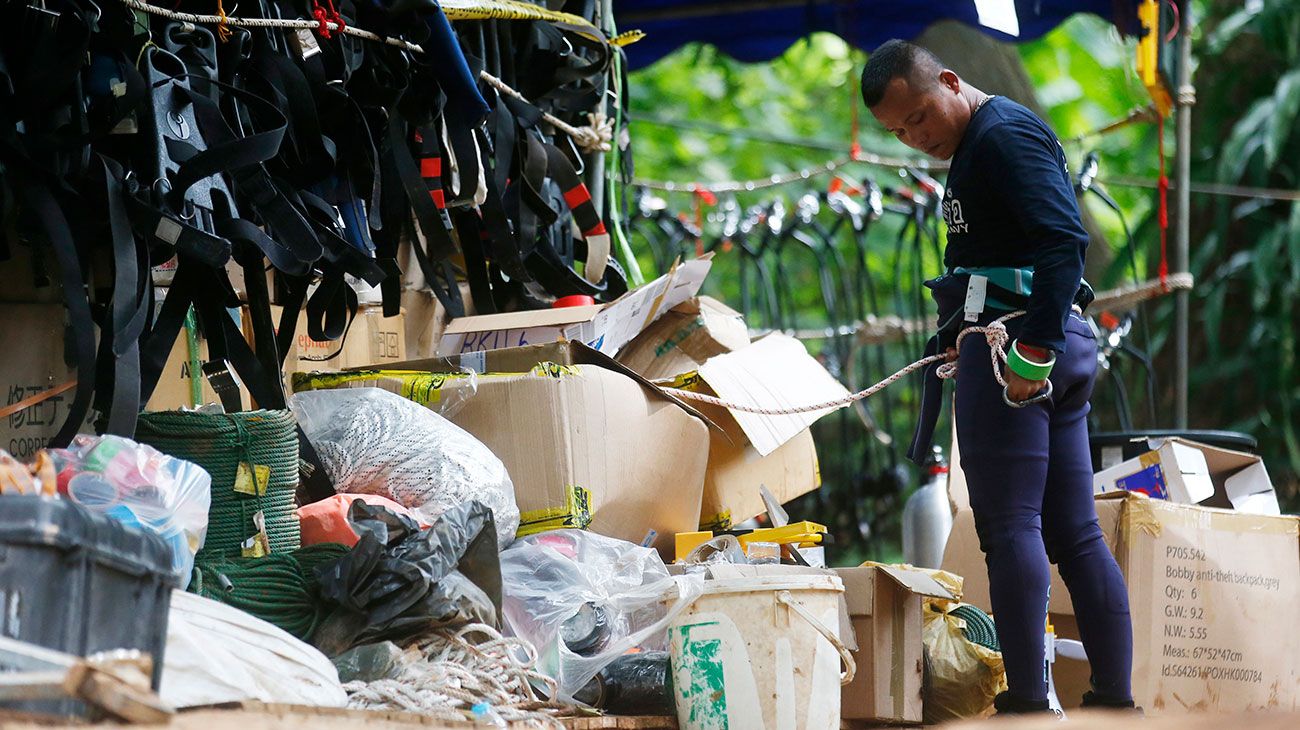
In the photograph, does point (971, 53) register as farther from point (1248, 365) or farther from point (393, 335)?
point (393, 335)

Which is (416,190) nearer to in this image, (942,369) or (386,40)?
(386,40)

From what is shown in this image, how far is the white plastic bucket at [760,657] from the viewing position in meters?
2.82

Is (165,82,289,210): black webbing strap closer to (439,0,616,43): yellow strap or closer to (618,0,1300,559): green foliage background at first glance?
(439,0,616,43): yellow strap

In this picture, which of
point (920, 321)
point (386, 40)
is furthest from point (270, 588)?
point (920, 321)

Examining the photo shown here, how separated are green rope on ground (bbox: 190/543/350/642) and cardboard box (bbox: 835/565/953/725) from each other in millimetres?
1224

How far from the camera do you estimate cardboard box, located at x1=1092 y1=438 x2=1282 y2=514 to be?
171 inches

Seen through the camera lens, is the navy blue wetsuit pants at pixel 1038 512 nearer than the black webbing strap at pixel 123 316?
No

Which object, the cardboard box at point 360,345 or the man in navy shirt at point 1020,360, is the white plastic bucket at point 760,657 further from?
the cardboard box at point 360,345

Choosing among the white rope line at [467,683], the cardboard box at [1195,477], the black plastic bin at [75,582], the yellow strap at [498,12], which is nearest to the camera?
the black plastic bin at [75,582]

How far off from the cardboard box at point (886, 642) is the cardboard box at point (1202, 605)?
0.64 m

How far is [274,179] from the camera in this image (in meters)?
3.31

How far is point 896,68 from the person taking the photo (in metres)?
3.20

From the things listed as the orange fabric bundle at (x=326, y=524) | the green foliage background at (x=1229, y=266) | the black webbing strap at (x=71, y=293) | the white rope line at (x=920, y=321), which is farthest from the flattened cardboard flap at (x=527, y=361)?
the green foliage background at (x=1229, y=266)

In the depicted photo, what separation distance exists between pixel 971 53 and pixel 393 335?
16.5ft
